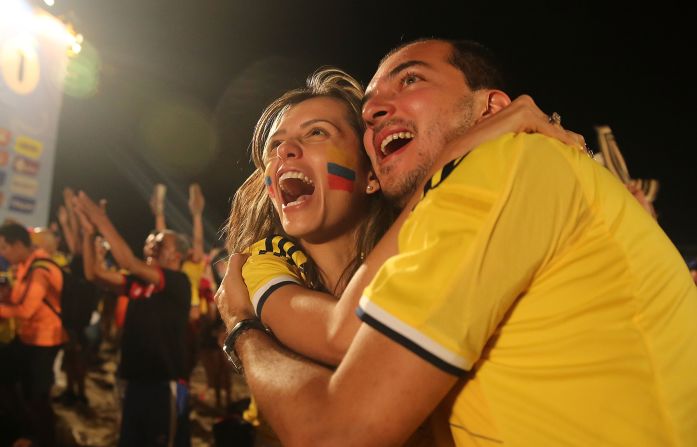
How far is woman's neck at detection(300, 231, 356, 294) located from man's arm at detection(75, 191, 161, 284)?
2486 millimetres

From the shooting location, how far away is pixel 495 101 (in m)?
2.03

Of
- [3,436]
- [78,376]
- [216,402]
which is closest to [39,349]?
[3,436]

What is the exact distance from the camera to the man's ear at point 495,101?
2.03m

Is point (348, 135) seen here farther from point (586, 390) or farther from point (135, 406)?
point (135, 406)

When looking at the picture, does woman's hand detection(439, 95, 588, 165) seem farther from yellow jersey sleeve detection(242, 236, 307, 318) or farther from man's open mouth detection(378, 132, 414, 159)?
yellow jersey sleeve detection(242, 236, 307, 318)

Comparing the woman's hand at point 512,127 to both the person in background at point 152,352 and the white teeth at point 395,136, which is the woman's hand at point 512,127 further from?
the person in background at point 152,352

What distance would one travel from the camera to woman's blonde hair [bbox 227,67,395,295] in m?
2.76

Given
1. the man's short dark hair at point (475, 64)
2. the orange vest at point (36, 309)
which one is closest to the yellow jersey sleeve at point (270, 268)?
the man's short dark hair at point (475, 64)

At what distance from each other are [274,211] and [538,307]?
2.16 metres

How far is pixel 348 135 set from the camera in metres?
2.80

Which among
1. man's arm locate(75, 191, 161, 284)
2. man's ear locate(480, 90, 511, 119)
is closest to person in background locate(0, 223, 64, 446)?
man's arm locate(75, 191, 161, 284)

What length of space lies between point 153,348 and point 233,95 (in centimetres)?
1735

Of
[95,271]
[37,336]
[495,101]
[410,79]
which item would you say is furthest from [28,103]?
[495,101]

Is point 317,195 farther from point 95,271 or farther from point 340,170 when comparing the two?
point 95,271
